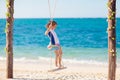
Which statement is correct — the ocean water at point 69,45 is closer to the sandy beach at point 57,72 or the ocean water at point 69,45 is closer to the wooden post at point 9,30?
the sandy beach at point 57,72

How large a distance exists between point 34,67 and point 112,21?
718 centimetres

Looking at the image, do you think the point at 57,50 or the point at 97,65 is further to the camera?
the point at 97,65

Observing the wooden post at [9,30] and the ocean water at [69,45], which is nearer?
the wooden post at [9,30]

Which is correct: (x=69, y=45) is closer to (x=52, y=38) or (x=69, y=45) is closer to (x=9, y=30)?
(x=9, y=30)

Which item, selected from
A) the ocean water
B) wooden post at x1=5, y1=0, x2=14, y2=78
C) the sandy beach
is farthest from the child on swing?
the ocean water

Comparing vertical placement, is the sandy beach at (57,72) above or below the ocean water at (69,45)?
below

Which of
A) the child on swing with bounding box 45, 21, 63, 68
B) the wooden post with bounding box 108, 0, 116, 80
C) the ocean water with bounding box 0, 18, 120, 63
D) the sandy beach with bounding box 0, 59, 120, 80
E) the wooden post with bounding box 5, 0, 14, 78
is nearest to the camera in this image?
the wooden post with bounding box 108, 0, 116, 80

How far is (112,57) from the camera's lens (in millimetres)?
11203

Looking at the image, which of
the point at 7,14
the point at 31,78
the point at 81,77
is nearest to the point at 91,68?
the point at 81,77

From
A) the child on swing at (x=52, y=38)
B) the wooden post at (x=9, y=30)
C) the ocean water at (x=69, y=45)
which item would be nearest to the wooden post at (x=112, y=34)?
the child on swing at (x=52, y=38)

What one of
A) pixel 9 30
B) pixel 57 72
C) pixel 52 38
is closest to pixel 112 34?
pixel 52 38

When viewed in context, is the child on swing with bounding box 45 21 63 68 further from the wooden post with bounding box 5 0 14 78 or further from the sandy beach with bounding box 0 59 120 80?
the sandy beach with bounding box 0 59 120 80

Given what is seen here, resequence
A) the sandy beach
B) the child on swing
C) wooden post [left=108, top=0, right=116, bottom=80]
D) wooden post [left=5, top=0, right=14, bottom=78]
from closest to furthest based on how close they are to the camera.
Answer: wooden post [left=108, top=0, right=116, bottom=80] < the child on swing < wooden post [left=5, top=0, right=14, bottom=78] < the sandy beach

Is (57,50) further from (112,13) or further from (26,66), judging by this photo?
(26,66)
